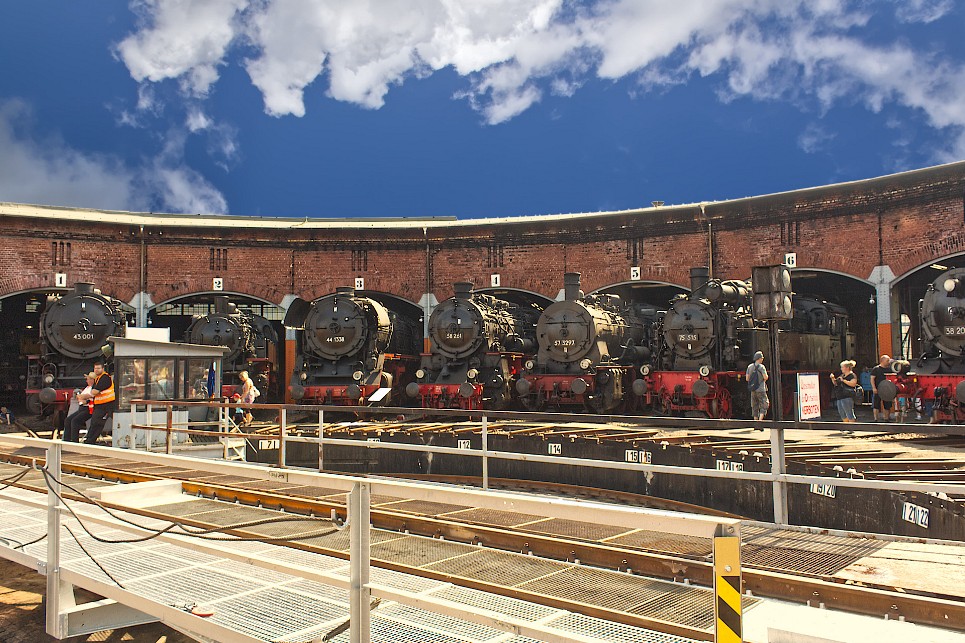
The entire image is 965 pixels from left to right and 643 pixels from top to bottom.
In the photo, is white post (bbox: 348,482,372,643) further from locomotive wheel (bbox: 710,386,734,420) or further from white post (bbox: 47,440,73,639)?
locomotive wheel (bbox: 710,386,734,420)

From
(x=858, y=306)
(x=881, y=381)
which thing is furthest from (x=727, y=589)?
(x=858, y=306)

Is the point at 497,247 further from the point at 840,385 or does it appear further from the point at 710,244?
the point at 840,385

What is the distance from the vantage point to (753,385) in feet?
47.8

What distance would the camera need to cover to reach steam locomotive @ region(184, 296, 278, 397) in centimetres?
2277

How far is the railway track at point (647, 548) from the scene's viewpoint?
4.08 m

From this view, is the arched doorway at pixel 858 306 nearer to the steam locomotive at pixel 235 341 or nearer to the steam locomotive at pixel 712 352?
the steam locomotive at pixel 712 352

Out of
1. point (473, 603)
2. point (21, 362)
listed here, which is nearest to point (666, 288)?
point (21, 362)

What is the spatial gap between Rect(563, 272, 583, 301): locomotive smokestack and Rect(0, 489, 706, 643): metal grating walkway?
1455cm

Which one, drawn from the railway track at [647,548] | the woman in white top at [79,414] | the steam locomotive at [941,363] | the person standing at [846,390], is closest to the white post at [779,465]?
the railway track at [647,548]

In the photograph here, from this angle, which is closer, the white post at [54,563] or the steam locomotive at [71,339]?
the white post at [54,563]

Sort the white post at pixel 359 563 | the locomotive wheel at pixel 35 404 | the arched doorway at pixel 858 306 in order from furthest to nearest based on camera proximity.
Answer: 1. the arched doorway at pixel 858 306
2. the locomotive wheel at pixel 35 404
3. the white post at pixel 359 563

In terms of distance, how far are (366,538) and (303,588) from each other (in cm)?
172

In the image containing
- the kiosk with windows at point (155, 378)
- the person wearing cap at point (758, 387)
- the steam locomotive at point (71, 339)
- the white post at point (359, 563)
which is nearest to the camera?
the white post at point (359, 563)

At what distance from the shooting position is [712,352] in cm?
1803
